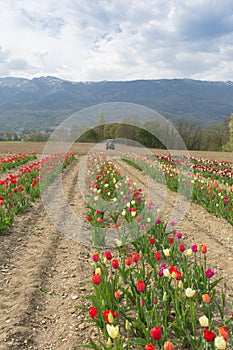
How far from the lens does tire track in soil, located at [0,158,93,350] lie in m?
3.29

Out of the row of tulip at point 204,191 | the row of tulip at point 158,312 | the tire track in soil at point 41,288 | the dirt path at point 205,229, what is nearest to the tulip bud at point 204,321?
the row of tulip at point 158,312

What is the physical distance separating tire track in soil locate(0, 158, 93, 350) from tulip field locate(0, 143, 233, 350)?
13 millimetres

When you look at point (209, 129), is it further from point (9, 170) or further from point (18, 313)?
point (18, 313)

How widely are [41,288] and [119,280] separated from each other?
110 cm

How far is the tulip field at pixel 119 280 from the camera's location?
2957 millimetres

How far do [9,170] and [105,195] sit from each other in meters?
8.60

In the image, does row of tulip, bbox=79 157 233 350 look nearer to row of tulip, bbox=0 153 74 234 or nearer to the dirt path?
the dirt path

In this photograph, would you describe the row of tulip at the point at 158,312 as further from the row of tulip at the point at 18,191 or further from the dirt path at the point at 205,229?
the row of tulip at the point at 18,191

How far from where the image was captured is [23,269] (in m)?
4.91

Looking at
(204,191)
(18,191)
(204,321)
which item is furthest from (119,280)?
(204,191)

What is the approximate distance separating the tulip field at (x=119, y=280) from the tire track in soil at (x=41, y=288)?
0.01 m

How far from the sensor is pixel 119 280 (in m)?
4.48

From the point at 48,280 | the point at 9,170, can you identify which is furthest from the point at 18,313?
the point at 9,170

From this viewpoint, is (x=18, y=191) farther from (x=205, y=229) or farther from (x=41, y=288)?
(x=205, y=229)
